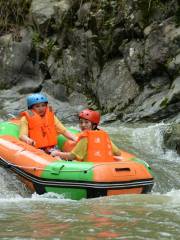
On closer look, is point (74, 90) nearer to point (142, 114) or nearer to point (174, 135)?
point (142, 114)

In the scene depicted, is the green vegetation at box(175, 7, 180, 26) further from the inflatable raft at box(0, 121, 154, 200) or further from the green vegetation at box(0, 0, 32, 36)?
the inflatable raft at box(0, 121, 154, 200)

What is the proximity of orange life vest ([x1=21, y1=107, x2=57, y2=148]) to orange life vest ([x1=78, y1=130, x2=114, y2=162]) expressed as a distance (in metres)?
1.11

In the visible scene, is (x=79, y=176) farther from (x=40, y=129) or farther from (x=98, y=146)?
(x=40, y=129)

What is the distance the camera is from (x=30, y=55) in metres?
15.4

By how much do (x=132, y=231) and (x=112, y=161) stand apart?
2.34 metres

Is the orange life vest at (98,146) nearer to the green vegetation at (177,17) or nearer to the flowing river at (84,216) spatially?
the flowing river at (84,216)

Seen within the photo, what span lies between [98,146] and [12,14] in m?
10.8

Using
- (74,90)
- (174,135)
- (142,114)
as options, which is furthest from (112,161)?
(74,90)

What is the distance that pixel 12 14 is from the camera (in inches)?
642

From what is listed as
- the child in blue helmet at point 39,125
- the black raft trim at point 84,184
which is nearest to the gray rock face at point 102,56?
the child in blue helmet at point 39,125

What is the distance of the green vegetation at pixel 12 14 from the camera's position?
16078mm

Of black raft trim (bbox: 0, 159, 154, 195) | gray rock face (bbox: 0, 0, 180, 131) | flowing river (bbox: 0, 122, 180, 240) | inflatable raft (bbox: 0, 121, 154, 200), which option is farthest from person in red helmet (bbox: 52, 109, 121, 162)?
gray rock face (bbox: 0, 0, 180, 131)

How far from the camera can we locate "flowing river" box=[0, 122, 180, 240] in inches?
161

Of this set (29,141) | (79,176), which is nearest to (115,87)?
(29,141)
